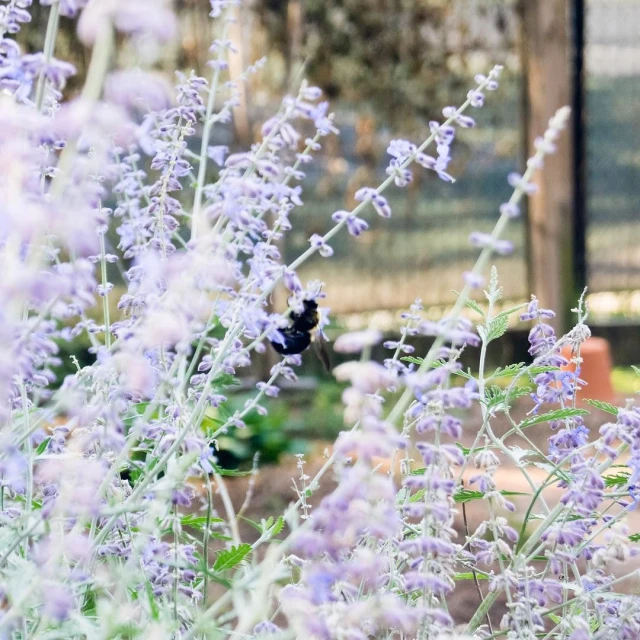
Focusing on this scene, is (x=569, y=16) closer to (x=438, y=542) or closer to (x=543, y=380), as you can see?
(x=543, y=380)

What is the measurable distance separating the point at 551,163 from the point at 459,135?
0.87 m

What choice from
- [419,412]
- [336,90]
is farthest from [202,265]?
[336,90]

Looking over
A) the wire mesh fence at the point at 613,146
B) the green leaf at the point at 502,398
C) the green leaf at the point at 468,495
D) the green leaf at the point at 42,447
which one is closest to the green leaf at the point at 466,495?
the green leaf at the point at 468,495

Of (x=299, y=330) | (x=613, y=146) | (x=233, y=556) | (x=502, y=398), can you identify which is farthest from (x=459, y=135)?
(x=233, y=556)

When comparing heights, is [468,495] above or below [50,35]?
below

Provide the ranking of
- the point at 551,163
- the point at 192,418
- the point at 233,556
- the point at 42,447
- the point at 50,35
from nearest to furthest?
the point at 50,35
the point at 192,418
the point at 233,556
the point at 42,447
the point at 551,163

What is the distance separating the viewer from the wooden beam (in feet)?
23.8

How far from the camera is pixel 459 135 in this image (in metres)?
7.80

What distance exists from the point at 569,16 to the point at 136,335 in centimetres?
690

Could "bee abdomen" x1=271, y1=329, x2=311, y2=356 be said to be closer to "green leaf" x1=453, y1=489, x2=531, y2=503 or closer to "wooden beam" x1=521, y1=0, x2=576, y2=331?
"green leaf" x1=453, y1=489, x2=531, y2=503

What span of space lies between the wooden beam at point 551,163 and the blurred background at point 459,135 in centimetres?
1

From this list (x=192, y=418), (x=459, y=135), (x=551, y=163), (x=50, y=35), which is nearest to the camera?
(x=50, y=35)

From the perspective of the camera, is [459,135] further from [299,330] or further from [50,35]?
[50,35]

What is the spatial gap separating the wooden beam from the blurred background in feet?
0.04
